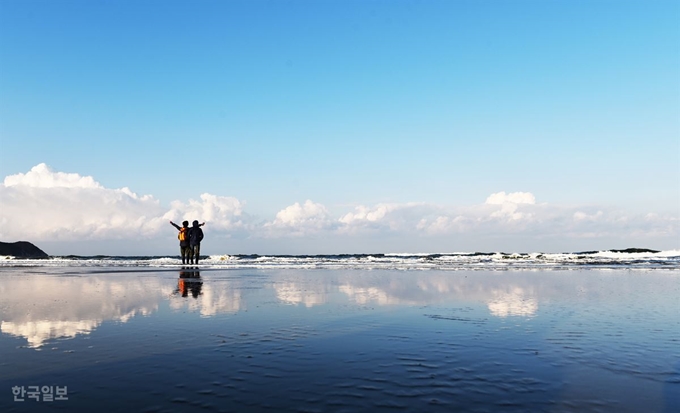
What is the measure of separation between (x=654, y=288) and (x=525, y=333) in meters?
12.0

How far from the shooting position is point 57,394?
15.4ft

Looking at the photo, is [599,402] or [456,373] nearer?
[599,402]

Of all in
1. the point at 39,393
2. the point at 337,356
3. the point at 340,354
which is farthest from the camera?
the point at 340,354

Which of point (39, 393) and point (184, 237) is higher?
point (184, 237)

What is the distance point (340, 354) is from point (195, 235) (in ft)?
103

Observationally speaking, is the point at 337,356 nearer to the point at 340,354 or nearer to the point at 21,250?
the point at 340,354

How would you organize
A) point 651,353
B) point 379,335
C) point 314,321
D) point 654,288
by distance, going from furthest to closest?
point 654,288, point 314,321, point 379,335, point 651,353

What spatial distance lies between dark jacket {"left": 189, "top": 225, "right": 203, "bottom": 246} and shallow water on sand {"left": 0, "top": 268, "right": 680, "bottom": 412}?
22.9 m

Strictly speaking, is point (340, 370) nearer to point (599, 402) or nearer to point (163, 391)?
point (163, 391)

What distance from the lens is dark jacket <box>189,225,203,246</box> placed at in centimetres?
3553

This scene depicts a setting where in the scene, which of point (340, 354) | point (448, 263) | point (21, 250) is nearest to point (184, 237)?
point (448, 263)

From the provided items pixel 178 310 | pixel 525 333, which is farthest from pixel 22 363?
pixel 525 333

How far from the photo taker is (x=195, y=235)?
1411 inches

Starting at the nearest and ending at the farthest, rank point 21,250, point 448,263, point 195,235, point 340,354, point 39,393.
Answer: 1. point 39,393
2. point 340,354
3. point 195,235
4. point 448,263
5. point 21,250
